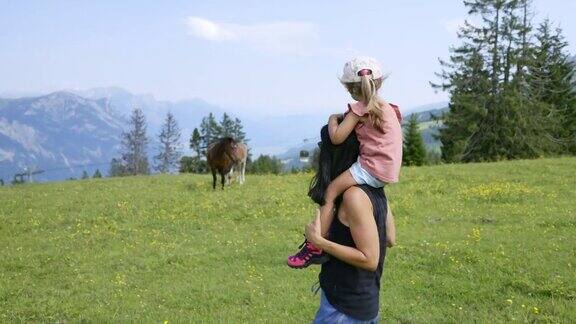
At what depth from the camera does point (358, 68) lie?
380 cm

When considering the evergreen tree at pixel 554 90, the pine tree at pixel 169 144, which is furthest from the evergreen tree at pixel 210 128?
the evergreen tree at pixel 554 90

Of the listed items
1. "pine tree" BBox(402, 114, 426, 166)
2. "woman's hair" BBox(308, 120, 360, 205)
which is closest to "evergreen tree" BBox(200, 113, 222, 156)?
"pine tree" BBox(402, 114, 426, 166)

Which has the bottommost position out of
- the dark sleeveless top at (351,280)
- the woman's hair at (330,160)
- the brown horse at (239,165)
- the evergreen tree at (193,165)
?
the evergreen tree at (193,165)

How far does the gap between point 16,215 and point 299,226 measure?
10.7 m

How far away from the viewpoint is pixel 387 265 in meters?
12.0

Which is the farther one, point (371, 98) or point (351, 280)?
point (351, 280)

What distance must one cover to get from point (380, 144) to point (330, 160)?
41cm

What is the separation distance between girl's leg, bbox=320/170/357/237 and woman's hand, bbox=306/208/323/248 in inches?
1.7

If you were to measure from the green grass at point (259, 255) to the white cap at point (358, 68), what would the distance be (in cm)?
612

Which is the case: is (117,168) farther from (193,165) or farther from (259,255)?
(259,255)

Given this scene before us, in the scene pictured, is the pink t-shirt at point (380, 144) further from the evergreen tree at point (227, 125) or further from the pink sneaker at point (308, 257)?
the evergreen tree at point (227, 125)

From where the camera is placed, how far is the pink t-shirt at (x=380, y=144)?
12.5 ft

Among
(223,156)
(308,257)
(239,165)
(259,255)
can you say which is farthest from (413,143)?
(308,257)

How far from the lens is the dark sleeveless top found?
13.1 feet
